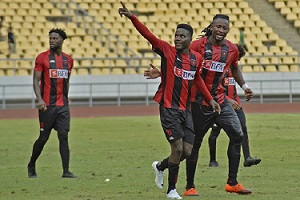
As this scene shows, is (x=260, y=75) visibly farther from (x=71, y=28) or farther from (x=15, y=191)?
(x=15, y=191)

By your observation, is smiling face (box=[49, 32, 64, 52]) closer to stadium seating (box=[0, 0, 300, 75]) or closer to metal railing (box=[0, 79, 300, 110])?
metal railing (box=[0, 79, 300, 110])

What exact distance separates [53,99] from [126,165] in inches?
87.0

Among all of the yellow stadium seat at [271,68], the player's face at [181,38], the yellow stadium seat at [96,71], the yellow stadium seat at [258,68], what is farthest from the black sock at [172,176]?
Result: the yellow stadium seat at [271,68]

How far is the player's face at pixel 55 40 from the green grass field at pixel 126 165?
1862mm

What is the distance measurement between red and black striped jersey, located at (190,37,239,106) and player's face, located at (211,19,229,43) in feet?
0.50

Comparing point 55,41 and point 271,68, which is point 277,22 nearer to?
point 271,68

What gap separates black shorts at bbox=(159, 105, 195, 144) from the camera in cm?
1007

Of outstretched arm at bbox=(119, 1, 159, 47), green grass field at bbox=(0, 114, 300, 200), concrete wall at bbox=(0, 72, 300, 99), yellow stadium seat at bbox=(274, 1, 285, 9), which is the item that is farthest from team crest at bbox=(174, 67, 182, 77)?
yellow stadium seat at bbox=(274, 1, 285, 9)

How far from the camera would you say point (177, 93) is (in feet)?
33.4

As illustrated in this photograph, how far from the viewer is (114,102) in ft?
110

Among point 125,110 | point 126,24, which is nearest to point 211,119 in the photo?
point 125,110

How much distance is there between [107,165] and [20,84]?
1834 centimetres

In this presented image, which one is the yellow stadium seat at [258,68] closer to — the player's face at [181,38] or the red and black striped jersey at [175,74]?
the red and black striped jersey at [175,74]

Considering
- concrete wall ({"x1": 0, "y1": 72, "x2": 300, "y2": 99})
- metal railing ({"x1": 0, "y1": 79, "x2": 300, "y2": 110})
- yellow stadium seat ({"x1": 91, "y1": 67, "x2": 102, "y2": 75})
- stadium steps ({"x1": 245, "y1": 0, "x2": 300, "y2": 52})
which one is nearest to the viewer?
metal railing ({"x1": 0, "y1": 79, "x2": 300, "y2": 110})
